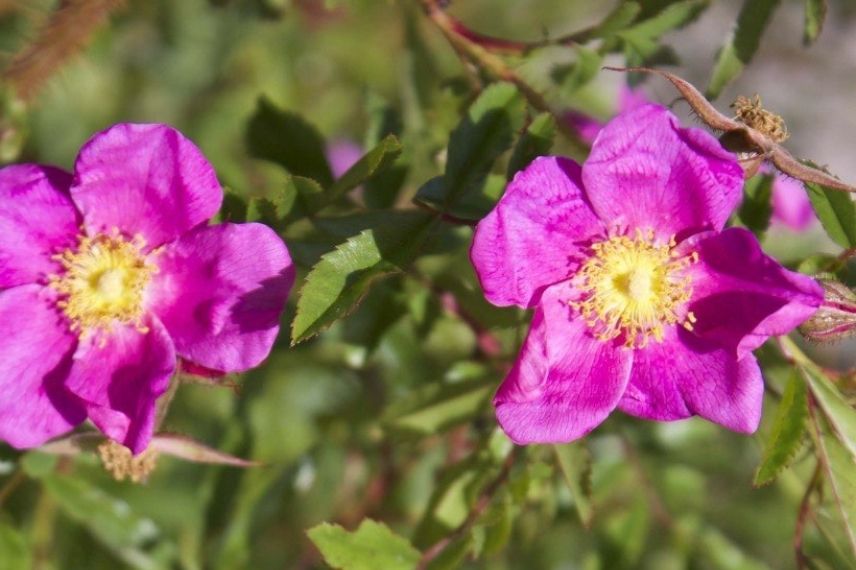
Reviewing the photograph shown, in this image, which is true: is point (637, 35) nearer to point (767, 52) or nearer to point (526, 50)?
point (526, 50)

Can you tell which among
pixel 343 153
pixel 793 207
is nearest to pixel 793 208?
pixel 793 207

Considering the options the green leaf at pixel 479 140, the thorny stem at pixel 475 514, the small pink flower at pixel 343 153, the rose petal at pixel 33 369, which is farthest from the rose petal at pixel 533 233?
the small pink flower at pixel 343 153

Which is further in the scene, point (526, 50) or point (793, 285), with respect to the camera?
point (526, 50)

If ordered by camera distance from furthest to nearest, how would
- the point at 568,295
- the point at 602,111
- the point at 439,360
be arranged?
the point at 602,111
the point at 439,360
the point at 568,295

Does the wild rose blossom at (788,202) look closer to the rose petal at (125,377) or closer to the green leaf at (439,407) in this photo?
the green leaf at (439,407)

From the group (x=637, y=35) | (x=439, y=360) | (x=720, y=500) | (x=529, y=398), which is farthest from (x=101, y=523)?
(x=720, y=500)

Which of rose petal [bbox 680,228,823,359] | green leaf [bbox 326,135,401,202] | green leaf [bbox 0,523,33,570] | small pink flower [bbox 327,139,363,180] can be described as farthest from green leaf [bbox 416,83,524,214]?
small pink flower [bbox 327,139,363,180]

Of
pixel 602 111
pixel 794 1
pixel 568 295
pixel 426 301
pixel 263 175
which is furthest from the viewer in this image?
pixel 794 1
